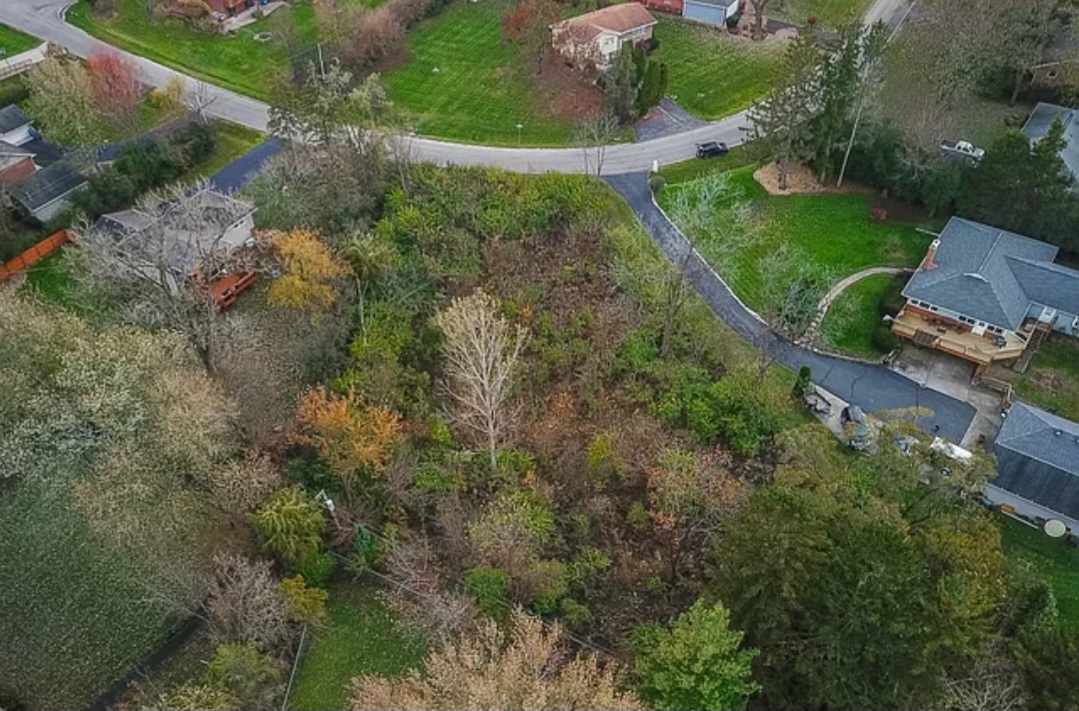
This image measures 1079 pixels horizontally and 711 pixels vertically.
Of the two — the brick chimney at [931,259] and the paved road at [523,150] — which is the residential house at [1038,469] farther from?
the paved road at [523,150]

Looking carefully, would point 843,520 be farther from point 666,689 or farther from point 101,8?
point 101,8

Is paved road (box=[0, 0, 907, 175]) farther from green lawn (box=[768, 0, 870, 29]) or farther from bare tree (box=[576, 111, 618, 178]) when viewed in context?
green lawn (box=[768, 0, 870, 29])

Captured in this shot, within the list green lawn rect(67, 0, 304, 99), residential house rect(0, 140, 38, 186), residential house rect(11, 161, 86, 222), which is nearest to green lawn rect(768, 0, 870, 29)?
green lawn rect(67, 0, 304, 99)

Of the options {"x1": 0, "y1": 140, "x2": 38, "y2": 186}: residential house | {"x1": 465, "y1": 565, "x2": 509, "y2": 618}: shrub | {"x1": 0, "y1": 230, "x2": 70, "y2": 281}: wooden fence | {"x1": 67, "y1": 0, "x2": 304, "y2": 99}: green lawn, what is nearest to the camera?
{"x1": 465, "y1": 565, "x2": 509, "y2": 618}: shrub

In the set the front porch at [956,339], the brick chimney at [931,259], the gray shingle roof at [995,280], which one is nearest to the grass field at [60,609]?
the front porch at [956,339]

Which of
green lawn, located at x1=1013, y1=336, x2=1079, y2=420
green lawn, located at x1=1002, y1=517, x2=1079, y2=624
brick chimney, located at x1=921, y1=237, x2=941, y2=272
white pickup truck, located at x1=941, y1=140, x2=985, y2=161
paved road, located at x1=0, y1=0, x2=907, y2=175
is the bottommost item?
green lawn, located at x1=1002, y1=517, x2=1079, y2=624

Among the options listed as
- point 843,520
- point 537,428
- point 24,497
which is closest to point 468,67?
point 537,428

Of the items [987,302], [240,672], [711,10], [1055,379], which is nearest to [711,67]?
[711,10]
